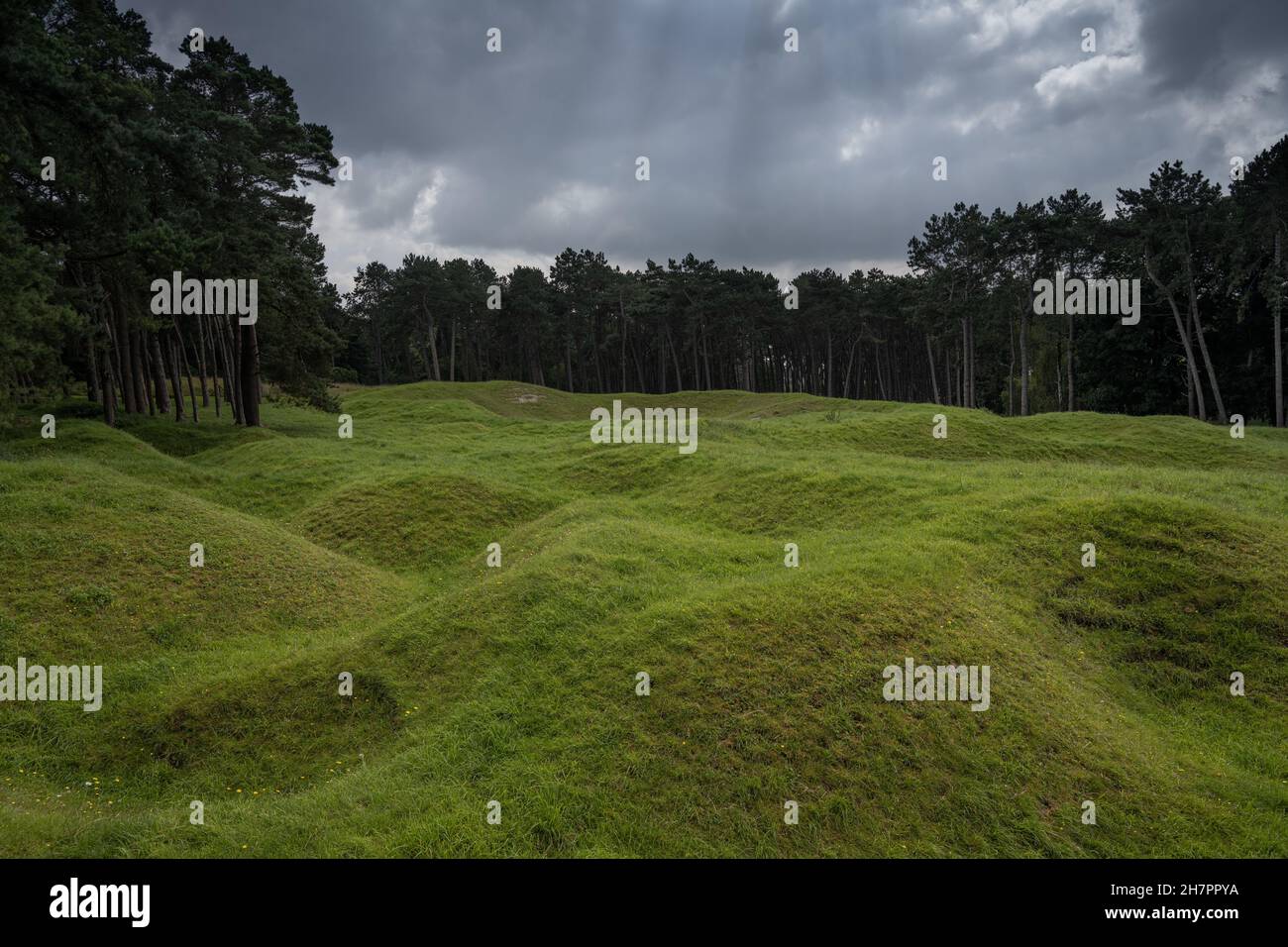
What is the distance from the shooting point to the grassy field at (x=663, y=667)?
6789mm

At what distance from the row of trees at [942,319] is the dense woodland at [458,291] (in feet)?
0.75

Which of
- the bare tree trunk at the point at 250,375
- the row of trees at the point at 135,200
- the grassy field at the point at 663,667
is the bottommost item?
the grassy field at the point at 663,667

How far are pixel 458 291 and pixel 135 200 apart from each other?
46.2 m

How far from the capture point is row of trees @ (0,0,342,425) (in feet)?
57.4

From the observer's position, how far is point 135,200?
781 inches

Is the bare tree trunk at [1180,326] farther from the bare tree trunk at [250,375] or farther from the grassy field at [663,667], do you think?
the bare tree trunk at [250,375]

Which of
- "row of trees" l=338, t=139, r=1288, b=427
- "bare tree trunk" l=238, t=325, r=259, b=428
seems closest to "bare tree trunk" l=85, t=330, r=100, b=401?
"bare tree trunk" l=238, t=325, r=259, b=428

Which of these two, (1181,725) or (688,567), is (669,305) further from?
(1181,725)

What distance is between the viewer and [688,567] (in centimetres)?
1286

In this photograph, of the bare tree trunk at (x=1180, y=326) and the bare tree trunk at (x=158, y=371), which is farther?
the bare tree trunk at (x=1180, y=326)

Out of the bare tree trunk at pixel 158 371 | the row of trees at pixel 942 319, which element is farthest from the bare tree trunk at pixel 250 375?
the row of trees at pixel 942 319

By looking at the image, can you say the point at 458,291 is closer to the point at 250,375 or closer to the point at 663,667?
the point at 250,375

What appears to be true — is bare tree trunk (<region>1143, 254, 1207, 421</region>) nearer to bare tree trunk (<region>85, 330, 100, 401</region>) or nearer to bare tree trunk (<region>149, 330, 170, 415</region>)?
bare tree trunk (<region>85, 330, 100, 401</region>)

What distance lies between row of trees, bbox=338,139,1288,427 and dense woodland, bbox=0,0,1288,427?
9.0 inches
